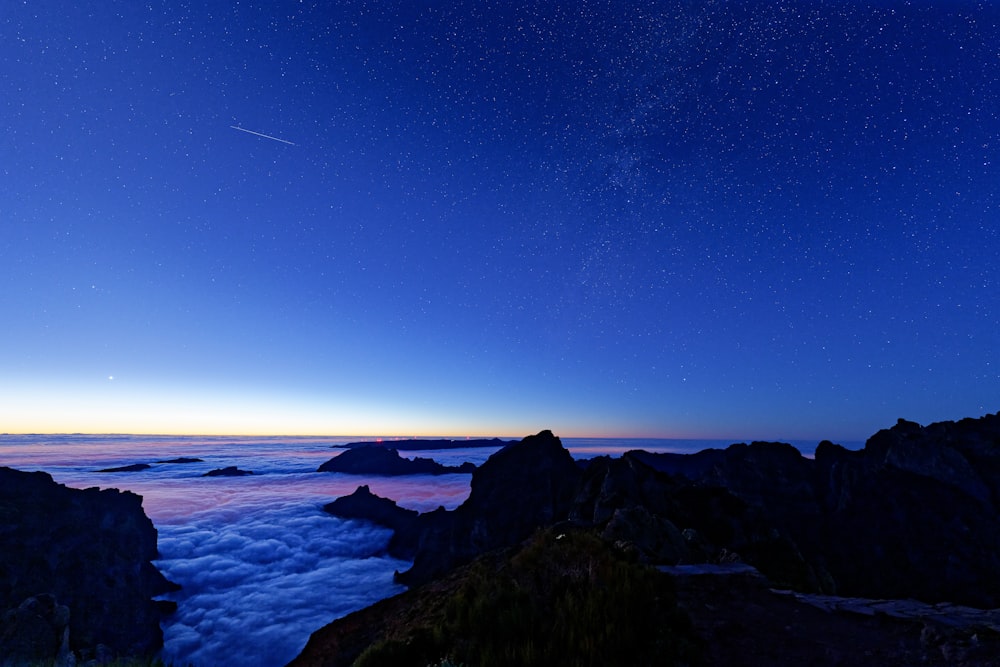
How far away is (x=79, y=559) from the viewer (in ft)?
110

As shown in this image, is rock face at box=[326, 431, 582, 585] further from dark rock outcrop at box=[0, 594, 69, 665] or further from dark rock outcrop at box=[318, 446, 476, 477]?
dark rock outcrop at box=[318, 446, 476, 477]

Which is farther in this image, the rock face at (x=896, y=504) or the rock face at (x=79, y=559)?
the rock face at (x=896, y=504)

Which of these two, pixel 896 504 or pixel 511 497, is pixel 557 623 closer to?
pixel 511 497

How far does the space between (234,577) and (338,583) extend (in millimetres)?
20403

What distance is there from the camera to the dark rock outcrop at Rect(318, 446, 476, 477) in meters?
176

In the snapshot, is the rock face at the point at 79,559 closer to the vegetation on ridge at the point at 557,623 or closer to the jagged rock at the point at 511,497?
the jagged rock at the point at 511,497

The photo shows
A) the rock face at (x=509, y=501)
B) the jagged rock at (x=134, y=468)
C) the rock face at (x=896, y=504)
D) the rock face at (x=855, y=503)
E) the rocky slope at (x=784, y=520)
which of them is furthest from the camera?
the jagged rock at (x=134, y=468)

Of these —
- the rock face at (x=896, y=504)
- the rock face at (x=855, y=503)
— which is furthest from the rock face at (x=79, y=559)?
the rock face at (x=896, y=504)

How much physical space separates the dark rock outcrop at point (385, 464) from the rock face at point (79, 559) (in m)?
140

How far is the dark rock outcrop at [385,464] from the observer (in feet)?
579

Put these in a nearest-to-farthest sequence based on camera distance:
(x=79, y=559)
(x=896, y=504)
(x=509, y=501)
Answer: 1. (x=79, y=559)
2. (x=509, y=501)
3. (x=896, y=504)

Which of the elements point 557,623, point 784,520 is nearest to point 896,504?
point 784,520

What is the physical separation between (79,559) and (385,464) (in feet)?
493

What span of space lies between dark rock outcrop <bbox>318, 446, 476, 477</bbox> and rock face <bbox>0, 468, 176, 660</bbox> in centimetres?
13976
